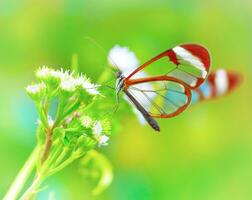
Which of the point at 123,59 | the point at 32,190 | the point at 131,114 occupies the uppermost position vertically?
the point at 131,114

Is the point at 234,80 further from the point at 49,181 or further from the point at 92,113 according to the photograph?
the point at 49,181

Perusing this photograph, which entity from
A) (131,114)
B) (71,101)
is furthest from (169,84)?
(131,114)

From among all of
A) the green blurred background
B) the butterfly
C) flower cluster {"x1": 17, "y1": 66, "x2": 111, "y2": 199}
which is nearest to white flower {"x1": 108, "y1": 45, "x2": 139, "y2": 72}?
the butterfly

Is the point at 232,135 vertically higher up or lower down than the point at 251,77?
lower down

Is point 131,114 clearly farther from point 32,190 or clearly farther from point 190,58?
point 32,190

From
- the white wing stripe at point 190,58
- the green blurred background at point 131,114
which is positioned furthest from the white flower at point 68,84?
the green blurred background at point 131,114

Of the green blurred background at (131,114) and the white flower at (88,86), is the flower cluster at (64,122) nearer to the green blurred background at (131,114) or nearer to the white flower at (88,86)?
the white flower at (88,86)

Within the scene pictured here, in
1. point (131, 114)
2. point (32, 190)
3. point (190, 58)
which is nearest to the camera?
point (32, 190)

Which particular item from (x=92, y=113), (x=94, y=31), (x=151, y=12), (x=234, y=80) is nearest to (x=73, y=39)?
(x=94, y=31)
